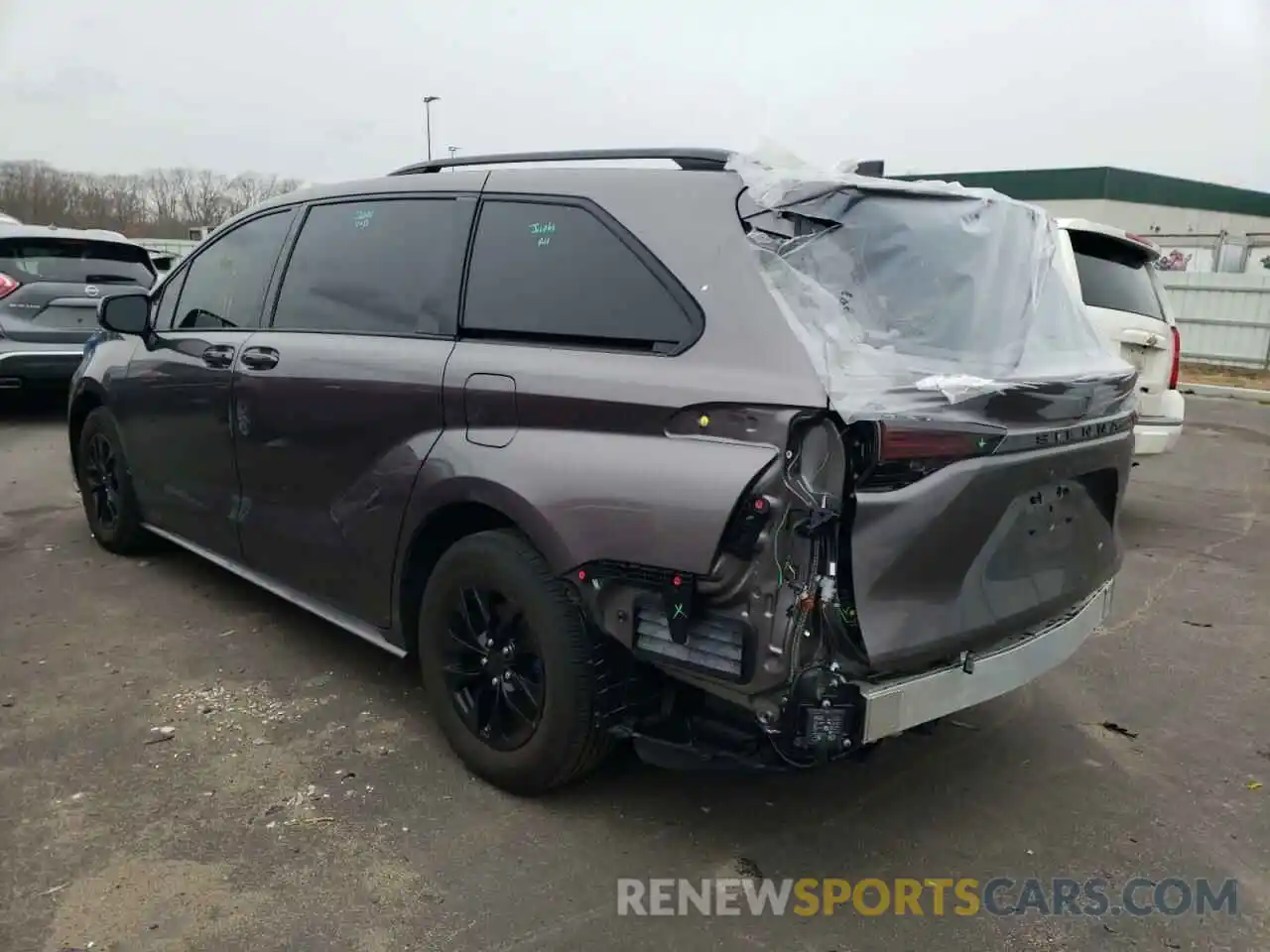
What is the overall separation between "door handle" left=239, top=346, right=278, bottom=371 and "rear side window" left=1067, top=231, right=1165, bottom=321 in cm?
472

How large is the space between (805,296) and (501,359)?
0.95m

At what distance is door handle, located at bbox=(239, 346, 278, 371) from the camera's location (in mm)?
3773

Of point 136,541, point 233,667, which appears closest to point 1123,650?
point 233,667

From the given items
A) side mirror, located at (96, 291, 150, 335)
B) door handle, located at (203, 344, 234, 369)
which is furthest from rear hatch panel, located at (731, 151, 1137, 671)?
side mirror, located at (96, 291, 150, 335)

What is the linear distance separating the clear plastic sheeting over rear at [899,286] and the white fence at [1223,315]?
16.2 metres

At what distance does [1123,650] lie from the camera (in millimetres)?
4379

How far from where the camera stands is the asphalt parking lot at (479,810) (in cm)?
250

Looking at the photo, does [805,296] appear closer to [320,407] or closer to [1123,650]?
[320,407]

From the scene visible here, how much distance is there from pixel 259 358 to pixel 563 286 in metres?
1.58

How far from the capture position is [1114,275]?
6273 mm

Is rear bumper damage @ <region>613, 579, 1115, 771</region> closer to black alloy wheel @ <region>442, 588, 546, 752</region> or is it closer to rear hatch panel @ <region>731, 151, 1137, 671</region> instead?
rear hatch panel @ <region>731, 151, 1137, 671</region>

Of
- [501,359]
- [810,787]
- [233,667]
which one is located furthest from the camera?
[233,667]

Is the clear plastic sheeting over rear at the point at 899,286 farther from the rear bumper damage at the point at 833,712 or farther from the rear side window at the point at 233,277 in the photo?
the rear side window at the point at 233,277

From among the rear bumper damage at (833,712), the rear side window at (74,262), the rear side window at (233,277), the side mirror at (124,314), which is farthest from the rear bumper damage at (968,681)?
the rear side window at (74,262)
